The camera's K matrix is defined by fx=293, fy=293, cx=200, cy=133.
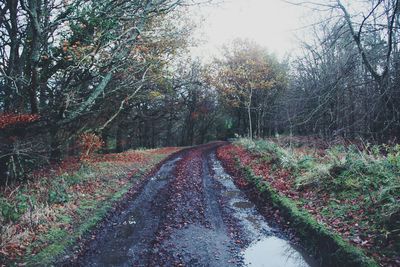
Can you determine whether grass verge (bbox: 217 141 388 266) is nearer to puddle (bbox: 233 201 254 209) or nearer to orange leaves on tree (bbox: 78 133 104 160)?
puddle (bbox: 233 201 254 209)

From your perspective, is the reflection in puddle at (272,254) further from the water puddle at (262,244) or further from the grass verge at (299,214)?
the grass verge at (299,214)

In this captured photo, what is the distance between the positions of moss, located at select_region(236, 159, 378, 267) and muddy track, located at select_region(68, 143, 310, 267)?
14.9 inches

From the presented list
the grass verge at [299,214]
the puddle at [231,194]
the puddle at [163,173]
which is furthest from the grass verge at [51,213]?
the grass verge at [299,214]

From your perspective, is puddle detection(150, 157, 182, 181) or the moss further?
puddle detection(150, 157, 182, 181)

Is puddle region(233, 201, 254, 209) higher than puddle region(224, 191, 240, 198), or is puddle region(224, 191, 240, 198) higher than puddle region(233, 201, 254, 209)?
puddle region(224, 191, 240, 198)

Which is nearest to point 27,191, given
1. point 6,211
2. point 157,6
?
point 6,211

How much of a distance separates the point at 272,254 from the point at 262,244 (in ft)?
1.49

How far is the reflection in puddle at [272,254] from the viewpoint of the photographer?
541 cm

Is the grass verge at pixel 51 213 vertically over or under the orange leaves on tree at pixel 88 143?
under

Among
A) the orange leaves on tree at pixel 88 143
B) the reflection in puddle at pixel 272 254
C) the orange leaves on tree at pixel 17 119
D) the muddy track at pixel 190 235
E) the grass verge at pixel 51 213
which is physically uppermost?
the orange leaves on tree at pixel 17 119

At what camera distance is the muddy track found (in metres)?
5.51

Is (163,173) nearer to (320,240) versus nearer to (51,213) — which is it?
(51,213)

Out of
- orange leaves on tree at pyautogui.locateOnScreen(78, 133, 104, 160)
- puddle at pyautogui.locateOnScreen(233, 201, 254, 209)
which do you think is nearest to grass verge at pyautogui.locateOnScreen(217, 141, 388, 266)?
puddle at pyautogui.locateOnScreen(233, 201, 254, 209)

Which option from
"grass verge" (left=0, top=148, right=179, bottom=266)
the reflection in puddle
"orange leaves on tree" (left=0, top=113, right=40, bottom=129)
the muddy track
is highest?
"orange leaves on tree" (left=0, top=113, right=40, bottom=129)
